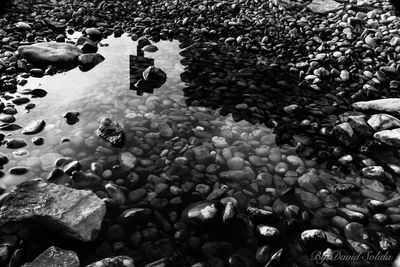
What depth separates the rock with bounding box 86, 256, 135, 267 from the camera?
276 cm

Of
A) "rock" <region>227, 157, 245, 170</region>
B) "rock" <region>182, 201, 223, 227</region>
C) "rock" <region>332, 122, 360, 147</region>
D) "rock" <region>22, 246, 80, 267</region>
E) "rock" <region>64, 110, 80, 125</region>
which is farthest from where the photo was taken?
"rock" <region>64, 110, 80, 125</region>

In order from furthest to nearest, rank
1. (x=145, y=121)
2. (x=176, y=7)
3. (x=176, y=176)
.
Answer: (x=176, y=7) < (x=145, y=121) < (x=176, y=176)

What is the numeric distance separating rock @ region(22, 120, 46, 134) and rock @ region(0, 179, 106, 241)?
49.7 inches

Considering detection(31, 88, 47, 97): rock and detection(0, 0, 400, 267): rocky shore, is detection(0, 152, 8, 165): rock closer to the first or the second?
detection(0, 0, 400, 267): rocky shore

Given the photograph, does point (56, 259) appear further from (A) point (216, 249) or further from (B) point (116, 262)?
(A) point (216, 249)

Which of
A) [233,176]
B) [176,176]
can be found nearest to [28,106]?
[176,176]

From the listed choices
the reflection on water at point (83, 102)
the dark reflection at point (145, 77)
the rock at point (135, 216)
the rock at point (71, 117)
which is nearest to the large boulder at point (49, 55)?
the reflection on water at point (83, 102)

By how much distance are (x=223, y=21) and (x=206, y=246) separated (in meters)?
5.97

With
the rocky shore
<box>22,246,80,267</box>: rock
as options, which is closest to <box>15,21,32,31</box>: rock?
the rocky shore

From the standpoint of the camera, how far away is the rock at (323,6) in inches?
316

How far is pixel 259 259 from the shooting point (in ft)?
9.82

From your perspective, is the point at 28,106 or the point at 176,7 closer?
the point at 28,106

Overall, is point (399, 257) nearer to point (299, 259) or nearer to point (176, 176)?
point (299, 259)

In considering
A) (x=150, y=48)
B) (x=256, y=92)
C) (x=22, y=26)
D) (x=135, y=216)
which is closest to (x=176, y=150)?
(x=135, y=216)
